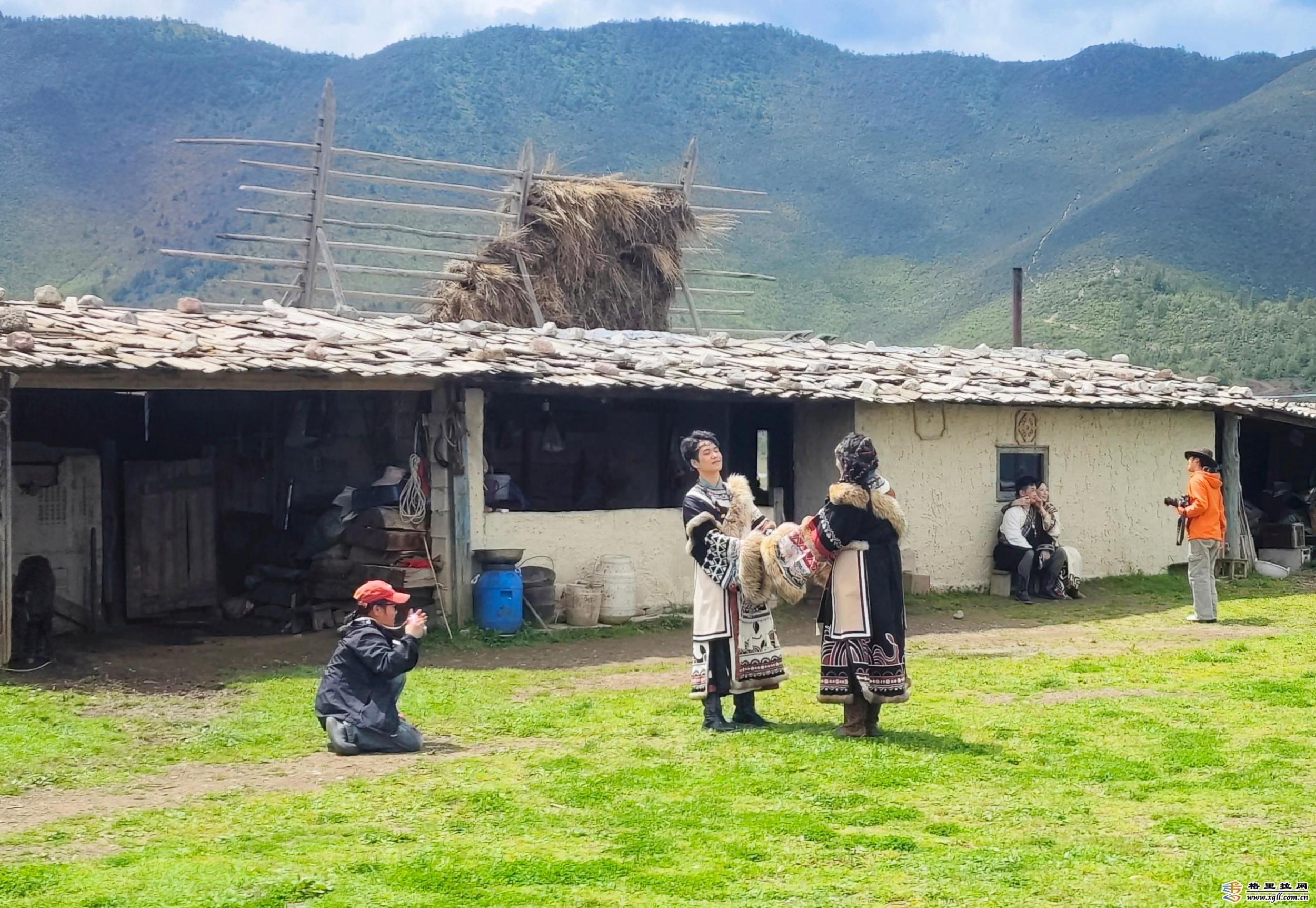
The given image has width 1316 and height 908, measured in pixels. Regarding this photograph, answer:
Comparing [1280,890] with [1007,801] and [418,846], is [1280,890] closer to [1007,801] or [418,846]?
[1007,801]

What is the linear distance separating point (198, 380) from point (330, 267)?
23.6 ft

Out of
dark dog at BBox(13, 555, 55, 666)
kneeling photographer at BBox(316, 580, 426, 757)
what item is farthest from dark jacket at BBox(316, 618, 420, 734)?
dark dog at BBox(13, 555, 55, 666)

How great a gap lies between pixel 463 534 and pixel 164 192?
6388 centimetres

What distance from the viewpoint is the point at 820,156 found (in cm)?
7375

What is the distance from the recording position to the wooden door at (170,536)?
43.7 feet

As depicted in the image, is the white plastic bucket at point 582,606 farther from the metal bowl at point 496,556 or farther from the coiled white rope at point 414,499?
the coiled white rope at point 414,499

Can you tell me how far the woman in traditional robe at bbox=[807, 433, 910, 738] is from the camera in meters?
7.24

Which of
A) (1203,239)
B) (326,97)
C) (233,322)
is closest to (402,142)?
(1203,239)

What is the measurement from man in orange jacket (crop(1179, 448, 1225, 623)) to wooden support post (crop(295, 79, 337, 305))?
10160 millimetres

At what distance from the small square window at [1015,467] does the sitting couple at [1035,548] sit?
0.31 meters

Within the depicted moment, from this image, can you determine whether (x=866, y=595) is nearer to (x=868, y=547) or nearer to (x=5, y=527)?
(x=868, y=547)

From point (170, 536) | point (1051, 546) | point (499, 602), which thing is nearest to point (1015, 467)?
point (1051, 546)

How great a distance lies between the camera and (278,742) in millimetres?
7926

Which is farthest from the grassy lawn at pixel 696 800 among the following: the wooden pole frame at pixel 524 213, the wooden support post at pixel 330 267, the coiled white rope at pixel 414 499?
the wooden pole frame at pixel 524 213
